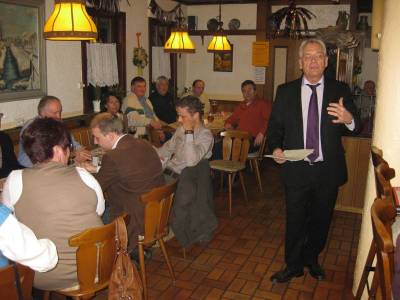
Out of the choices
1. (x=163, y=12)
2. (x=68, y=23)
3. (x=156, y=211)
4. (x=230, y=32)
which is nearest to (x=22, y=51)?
(x=68, y=23)

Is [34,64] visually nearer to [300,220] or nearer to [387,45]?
[300,220]

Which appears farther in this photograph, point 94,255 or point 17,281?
point 94,255

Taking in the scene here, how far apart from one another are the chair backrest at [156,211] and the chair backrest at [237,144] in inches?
83.7

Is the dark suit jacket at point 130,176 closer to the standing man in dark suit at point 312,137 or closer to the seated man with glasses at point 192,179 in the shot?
the seated man with glasses at point 192,179

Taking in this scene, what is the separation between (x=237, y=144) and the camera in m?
4.85

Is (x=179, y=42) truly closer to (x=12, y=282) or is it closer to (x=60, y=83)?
(x=60, y=83)

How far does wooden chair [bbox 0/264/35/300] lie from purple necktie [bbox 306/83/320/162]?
1851 mm

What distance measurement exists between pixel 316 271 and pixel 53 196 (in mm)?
2026

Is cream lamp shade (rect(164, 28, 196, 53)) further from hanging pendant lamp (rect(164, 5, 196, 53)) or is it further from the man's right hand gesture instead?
the man's right hand gesture

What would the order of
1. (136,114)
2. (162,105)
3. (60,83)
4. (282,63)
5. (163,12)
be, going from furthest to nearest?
(282,63), (163,12), (162,105), (136,114), (60,83)

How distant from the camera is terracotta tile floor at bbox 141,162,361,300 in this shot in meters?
2.98

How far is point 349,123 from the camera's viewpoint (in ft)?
8.79

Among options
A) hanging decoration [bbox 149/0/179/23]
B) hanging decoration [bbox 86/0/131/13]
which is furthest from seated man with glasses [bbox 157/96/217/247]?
hanging decoration [bbox 149/0/179/23]

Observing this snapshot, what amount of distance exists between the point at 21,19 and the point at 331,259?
3774 millimetres
